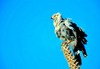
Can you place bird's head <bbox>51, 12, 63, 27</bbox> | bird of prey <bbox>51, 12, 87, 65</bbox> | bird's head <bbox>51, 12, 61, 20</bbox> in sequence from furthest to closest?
bird's head <bbox>51, 12, 61, 20</bbox>
bird's head <bbox>51, 12, 63, 27</bbox>
bird of prey <bbox>51, 12, 87, 65</bbox>

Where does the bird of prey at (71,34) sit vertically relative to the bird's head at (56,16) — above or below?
below

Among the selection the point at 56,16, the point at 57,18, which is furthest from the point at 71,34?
the point at 56,16

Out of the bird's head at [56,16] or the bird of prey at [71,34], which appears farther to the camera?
the bird's head at [56,16]

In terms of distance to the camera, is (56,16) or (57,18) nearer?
(57,18)

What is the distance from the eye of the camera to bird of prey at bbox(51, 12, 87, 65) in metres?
13.4

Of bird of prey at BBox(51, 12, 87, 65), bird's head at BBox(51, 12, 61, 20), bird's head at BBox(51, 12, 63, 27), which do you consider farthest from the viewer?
bird's head at BBox(51, 12, 61, 20)

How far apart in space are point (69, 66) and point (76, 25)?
2.02 meters

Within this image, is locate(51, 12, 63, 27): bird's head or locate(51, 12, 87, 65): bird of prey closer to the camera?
locate(51, 12, 87, 65): bird of prey

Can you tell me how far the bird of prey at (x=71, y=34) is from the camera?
43.8ft

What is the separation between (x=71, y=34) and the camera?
529 inches

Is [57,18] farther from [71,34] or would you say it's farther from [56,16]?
[71,34]

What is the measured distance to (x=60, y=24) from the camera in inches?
551

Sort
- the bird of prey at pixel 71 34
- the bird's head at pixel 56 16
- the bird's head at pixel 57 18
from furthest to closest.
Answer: the bird's head at pixel 56 16 → the bird's head at pixel 57 18 → the bird of prey at pixel 71 34

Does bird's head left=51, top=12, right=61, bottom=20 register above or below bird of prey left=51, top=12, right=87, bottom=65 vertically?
above
